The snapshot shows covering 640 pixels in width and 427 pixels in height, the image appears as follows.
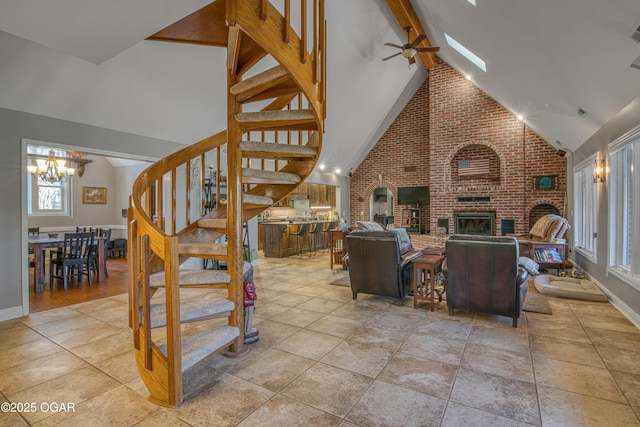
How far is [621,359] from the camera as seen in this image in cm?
254

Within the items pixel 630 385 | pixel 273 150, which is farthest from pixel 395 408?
pixel 273 150

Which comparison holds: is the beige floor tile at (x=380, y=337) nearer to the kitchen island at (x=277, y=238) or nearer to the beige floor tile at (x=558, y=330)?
the beige floor tile at (x=558, y=330)

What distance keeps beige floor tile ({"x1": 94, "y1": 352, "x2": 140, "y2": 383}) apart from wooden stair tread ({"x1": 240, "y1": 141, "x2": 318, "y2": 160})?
1.99m

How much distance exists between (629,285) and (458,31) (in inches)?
168

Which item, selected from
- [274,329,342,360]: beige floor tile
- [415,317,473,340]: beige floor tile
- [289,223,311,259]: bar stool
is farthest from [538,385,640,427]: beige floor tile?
[289,223,311,259]: bar stool

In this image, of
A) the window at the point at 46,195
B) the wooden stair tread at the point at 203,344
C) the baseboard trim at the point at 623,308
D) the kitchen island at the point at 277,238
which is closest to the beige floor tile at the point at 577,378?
the baseboard trim at the point at 623,308

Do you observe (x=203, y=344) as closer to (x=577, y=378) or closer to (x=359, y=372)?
(x=359, y=372)

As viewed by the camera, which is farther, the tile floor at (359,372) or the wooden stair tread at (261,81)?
the wooden stair tread at (261,81)

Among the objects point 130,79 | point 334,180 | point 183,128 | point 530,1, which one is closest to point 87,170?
point 183,128

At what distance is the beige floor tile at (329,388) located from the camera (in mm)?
1993

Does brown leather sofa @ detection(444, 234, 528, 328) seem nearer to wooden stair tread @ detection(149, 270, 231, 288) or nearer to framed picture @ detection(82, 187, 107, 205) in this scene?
wooden stair tread @ detection(149, 270, 231, 288)

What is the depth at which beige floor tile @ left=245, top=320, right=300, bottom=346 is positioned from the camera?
2992 millimetres

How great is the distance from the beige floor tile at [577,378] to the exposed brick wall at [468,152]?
460 cm

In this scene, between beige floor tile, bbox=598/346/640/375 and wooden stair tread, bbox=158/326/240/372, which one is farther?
beige floor tile, bbox=598/346/640/375
